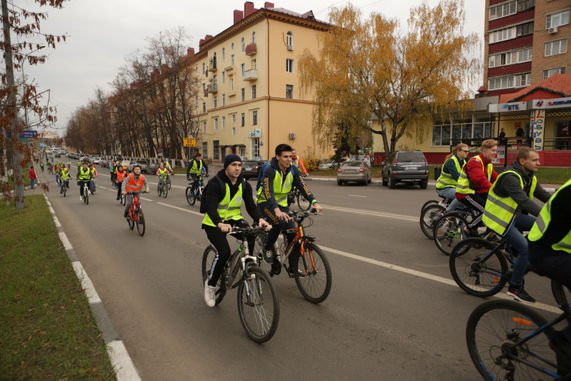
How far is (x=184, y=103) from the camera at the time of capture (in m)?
51.4

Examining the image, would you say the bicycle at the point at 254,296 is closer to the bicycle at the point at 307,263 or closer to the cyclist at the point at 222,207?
the cyclist at the point at 222,207

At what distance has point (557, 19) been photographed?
38875 mm

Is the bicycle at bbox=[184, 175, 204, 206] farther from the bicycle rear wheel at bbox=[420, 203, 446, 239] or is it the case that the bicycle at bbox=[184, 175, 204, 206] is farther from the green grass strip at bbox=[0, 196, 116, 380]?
the bicycle rear wheel at bbox=[420, 203, 446, 239]

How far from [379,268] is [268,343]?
2.74m

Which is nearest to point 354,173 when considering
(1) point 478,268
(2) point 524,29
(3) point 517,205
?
(1) point 478,268

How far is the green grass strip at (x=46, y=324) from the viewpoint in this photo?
10.9 ft

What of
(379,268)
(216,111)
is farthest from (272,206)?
(216,111)

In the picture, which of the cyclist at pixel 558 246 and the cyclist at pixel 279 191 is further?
the cyclist at pixel 279 191

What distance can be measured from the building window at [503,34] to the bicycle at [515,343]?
50.4 m

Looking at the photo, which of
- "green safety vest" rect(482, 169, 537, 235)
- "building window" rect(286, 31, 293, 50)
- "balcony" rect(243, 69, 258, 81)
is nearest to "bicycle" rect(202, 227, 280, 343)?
"green safety vest" rect(482, 169, 537, 235)

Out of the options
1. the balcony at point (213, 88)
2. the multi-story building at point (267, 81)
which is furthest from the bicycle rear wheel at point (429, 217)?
the balcony at point (213, 88)

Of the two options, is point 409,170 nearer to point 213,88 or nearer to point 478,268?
point 478,268

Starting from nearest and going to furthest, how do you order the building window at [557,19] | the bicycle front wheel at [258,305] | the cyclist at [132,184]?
the bicycle front wheel at [258,305] → the cyclist at [132,184] → the building window at [557,19]

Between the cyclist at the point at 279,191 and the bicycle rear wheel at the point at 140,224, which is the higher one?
the cyclist at the point at 279,191
